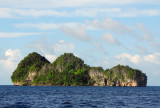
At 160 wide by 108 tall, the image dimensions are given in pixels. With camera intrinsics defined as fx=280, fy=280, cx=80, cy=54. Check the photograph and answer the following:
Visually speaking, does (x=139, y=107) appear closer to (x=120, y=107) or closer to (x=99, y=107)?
(x=120, y=107)

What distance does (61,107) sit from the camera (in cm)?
5912

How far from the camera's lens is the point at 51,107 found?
59031 millimetres

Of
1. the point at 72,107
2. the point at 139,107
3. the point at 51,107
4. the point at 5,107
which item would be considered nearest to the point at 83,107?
the point at 72,107

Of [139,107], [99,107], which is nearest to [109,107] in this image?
[99,107]

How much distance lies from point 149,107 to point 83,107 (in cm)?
1445

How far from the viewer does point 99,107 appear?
194ft

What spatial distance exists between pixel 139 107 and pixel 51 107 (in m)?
18.7

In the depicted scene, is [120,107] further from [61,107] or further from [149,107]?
[61,107]

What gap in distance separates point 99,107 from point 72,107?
5.71 m

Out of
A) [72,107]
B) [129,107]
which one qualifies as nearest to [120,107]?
[129,107]

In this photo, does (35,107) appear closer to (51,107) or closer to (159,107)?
(51,107)

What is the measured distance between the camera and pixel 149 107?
60.8 metres

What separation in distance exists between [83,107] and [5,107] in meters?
16.4

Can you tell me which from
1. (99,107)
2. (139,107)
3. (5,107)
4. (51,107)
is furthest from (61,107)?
(139,107)
